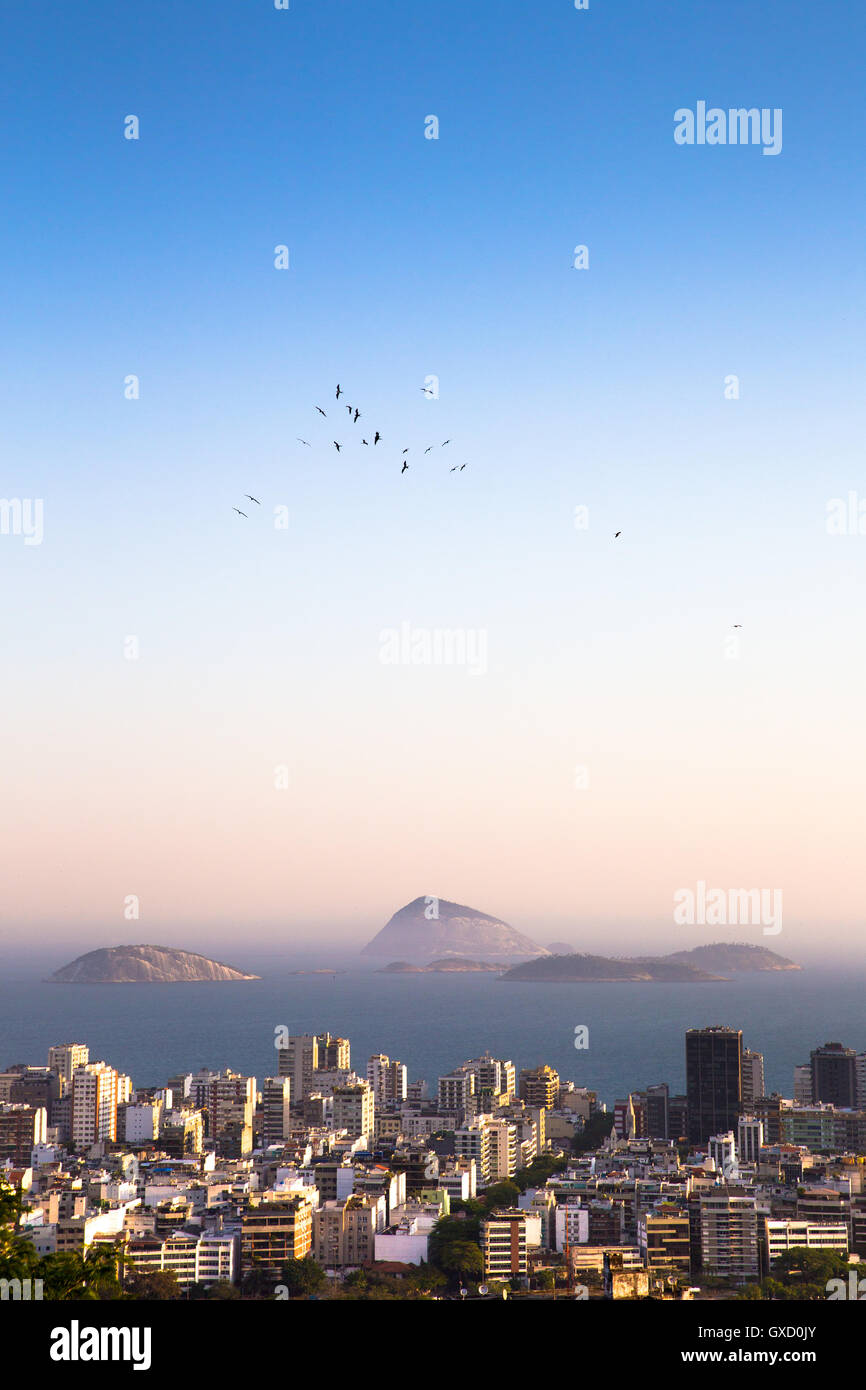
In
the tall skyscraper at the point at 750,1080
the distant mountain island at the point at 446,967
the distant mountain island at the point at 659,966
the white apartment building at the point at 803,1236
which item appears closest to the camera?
the white apartment building at the point at 803,1236

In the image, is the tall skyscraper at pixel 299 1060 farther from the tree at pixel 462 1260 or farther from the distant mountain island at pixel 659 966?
the distant mountain island at pixel 659 966

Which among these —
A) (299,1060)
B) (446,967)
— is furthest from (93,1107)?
(446,967)

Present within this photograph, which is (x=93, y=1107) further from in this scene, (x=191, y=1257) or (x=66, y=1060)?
(x=191, y=1257)

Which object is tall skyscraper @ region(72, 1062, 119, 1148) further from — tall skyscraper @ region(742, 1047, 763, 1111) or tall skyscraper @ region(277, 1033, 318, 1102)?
tall skyscraper @ region(742, 1047, 763, 1111)

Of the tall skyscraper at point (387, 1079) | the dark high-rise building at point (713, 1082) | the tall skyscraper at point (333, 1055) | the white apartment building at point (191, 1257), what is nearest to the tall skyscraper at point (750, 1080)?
the dark high-rise building at point (713, 1082)
